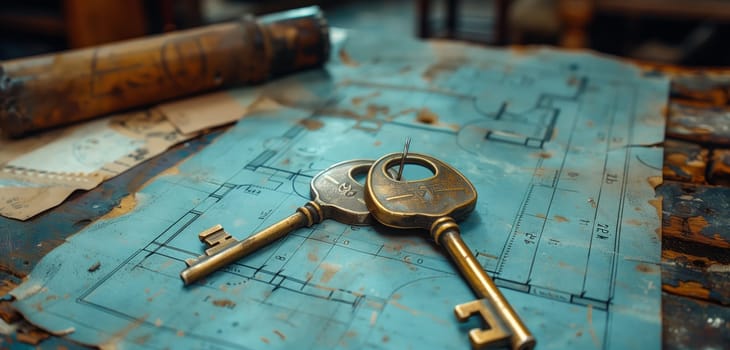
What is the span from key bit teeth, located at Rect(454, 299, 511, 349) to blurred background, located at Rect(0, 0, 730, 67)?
6.18 ft

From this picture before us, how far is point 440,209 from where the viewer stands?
1.12 m

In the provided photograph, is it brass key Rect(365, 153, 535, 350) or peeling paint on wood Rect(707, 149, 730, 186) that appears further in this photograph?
peeling paint on wood Rect(707, 149, 730, 186)

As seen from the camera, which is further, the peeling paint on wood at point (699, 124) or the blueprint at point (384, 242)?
the peeling paint on wood at point (699, 124)

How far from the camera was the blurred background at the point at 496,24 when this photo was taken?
2.75 meters

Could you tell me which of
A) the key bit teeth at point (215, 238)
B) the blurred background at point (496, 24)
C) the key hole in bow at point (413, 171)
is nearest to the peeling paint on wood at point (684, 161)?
the key hole in bow at point (413, 171)

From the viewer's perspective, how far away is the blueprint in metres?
0.95

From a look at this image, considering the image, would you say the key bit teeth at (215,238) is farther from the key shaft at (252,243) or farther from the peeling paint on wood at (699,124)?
the peeling paint on wood at (699,124)

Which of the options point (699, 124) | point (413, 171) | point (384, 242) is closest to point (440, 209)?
point (384, 242)

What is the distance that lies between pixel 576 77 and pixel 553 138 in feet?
1.63

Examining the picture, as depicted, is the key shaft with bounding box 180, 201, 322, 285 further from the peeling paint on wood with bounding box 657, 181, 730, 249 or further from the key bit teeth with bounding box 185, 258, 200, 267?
the peeling paint on wood with bounding box 657, 181, 730, 249

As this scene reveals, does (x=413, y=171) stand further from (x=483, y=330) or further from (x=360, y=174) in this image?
(x=483, y=330)

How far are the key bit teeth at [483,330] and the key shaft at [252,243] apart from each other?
355 millimetres

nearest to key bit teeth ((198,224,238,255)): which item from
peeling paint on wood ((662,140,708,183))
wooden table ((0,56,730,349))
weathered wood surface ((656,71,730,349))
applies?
wooden table ((0,56,730,349))

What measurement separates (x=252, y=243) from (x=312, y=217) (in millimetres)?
137
